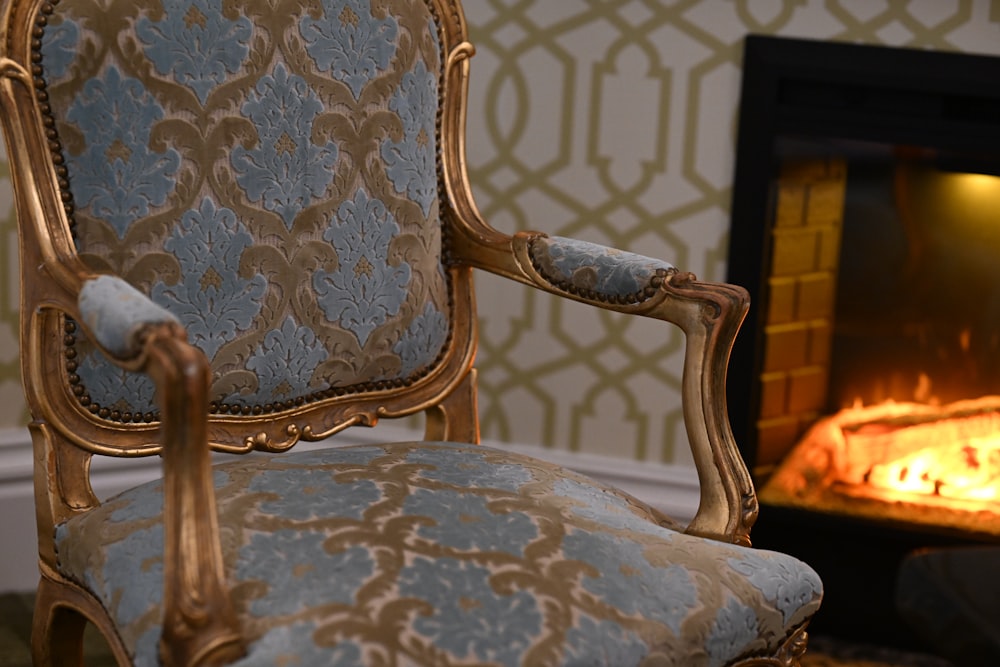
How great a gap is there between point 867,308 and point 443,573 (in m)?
1.29

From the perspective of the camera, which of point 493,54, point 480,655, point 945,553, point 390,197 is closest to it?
point 480,655

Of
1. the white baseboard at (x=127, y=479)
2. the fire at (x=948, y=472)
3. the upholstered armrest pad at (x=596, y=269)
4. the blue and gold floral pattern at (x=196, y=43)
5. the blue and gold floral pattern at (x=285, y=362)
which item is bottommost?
the white baseboard at (x=127, y=479)

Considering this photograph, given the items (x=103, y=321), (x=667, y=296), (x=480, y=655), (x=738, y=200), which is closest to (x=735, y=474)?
(x=667, y=296)

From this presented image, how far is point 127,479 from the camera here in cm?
211

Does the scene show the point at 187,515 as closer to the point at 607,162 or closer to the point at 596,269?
the point at 596,269

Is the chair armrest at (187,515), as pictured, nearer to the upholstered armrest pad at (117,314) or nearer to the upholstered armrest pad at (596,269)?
the upholstered armrest pad at (117,314)

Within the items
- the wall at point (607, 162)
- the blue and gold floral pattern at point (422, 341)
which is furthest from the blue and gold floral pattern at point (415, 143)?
the wall at point (607, 162)

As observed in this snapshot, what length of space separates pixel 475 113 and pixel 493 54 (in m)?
0.11

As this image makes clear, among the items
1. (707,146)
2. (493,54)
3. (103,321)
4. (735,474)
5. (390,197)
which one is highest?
(493,54)

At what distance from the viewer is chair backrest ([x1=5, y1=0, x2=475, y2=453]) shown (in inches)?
→ 46.2

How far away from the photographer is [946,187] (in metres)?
1.94

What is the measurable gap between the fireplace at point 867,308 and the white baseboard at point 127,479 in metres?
0.15

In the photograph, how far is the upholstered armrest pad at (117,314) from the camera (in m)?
0.91

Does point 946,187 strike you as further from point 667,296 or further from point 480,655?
point 480,655
